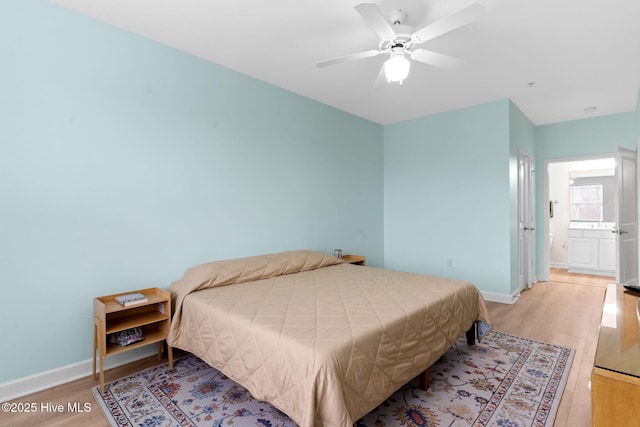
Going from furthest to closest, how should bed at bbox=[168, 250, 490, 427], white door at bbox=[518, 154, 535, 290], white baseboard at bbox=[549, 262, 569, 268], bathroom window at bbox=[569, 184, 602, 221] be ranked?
white baseboard at bbox=[549, 262, 569, 268]
bathroom window at bbox=[569, 184, 602, 221]
white door at bbox=[518, 154, 535, 290]
bed at bbox=[168, 250, 490, 427]

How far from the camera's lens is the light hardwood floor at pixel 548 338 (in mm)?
1852

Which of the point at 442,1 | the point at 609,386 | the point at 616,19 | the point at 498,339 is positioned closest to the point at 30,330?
the point at 609,386

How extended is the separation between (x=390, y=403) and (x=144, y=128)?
2.68 meters

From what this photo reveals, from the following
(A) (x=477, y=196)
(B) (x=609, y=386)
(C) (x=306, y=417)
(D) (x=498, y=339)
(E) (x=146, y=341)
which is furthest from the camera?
(A) (x=477, y=196)

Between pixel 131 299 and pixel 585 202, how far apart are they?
25.9ft

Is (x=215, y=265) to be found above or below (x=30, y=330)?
above

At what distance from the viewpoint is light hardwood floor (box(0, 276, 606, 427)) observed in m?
1.85

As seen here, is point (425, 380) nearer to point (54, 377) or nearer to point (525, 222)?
point (54, 377)

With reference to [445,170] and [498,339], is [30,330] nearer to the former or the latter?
[498,339]

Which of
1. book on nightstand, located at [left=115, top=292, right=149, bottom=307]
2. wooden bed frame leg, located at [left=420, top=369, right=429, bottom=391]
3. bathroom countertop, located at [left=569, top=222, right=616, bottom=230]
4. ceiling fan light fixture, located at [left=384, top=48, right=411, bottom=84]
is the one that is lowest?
wooden bed frame leg, located at [left=420, top=369, right=429, bottom=391]

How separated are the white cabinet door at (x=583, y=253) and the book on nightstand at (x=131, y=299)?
279 inches

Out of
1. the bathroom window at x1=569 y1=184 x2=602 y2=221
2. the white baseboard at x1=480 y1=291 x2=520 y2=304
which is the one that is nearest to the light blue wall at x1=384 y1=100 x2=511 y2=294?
the white baseboard at x1=480 y1=291 x2=520 y2=304

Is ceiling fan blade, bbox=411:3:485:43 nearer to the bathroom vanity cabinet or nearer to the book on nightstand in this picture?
the book on nightstand

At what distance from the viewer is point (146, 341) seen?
2.29 m
